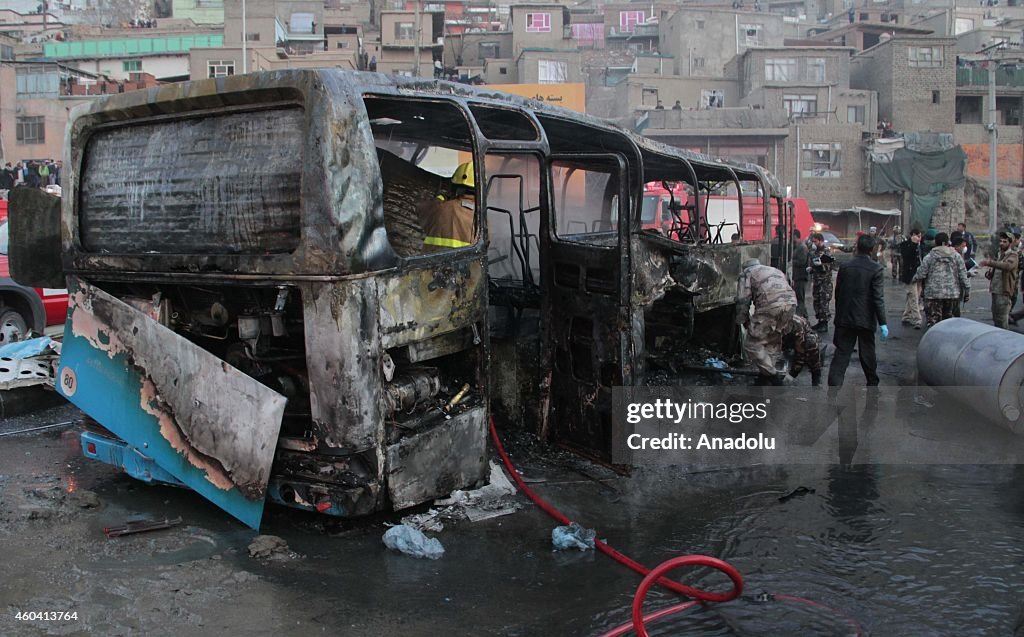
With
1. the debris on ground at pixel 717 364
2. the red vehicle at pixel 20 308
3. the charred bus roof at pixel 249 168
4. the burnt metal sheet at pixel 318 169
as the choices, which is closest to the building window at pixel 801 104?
the debris on ground at pixel 717 364

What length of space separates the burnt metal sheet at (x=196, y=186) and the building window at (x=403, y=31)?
4700 centimetres

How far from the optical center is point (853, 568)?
4.42 meters

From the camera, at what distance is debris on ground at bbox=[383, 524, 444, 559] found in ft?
14.3

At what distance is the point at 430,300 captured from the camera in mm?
4648

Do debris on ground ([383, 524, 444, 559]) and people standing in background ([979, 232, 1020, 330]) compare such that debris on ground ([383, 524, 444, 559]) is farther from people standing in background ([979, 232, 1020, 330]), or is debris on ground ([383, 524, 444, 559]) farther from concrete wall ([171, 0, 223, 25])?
concrete wall ([171, 0, 223, 25])

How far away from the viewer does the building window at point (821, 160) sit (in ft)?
134

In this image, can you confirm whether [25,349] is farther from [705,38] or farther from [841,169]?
[705,38]

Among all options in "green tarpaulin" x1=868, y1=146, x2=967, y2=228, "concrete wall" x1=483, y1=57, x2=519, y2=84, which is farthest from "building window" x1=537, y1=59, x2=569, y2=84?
"green tarpaulin" x1=868, y1=146, x2=967, y2=228

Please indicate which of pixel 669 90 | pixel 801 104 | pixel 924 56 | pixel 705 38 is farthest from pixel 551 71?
pixel 924 56

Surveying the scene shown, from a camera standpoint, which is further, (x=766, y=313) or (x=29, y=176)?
(x=29, y=176)

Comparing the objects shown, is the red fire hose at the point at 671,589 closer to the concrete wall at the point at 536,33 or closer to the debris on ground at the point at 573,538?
the debris on ground at the point at 573,538

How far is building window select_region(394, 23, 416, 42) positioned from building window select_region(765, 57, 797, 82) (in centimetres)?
2104

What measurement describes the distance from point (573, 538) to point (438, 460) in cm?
92

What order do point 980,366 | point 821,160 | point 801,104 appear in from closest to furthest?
point 980,366 → point 821,160 → point 801,104
